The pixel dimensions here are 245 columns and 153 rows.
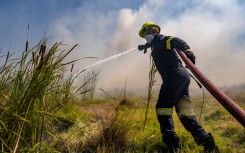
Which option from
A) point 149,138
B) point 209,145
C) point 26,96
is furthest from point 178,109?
point 26,96

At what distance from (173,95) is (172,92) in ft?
0.15

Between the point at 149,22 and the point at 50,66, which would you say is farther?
the point at 149,22

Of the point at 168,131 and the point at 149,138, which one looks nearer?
the point at 168,131

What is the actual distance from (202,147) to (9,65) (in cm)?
272

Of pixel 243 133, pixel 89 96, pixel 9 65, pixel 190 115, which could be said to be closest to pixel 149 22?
pixel 190 115

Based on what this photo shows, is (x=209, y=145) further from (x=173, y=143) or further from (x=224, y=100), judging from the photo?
(x=224, y=100)

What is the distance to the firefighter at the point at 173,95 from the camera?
418cm

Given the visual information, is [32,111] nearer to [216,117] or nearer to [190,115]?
[190,115]

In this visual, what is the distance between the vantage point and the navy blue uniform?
4.25 metres

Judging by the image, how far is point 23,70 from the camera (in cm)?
235

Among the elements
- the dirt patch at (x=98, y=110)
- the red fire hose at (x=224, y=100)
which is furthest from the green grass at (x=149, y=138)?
the red fire hose at (x=224, y=100)

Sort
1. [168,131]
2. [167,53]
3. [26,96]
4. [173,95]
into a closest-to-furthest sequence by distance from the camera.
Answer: [26,96]
[168,131]
[173,95]
[167,53]

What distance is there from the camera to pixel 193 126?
4273mm

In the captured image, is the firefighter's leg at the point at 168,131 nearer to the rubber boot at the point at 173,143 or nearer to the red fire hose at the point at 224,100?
the rubber boot at the point at 173,143
